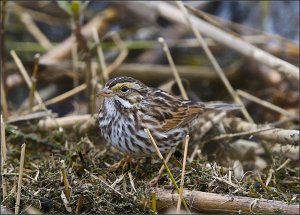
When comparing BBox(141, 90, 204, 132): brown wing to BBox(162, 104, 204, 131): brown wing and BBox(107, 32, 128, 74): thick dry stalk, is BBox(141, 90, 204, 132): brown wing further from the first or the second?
BBox(107, 32, 128, 74): thick dry stalk

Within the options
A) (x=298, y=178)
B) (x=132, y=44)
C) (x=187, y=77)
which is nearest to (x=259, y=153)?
(x=298, y=178)

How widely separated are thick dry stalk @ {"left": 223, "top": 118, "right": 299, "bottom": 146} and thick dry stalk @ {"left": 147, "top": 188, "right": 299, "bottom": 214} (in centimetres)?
110

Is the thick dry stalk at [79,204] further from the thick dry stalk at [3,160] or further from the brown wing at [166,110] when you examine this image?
the brown wing at [166,110]

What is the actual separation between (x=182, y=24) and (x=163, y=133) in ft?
5.77

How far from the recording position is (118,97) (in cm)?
450

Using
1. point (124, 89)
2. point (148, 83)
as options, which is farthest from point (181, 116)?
point (148, 83)

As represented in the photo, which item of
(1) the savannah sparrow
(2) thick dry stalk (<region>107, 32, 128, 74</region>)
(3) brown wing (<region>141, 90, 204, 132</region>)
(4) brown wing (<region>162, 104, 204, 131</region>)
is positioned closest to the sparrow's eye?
(1) the savannah sparrow

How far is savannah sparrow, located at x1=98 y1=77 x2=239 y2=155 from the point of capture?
4.38 metres

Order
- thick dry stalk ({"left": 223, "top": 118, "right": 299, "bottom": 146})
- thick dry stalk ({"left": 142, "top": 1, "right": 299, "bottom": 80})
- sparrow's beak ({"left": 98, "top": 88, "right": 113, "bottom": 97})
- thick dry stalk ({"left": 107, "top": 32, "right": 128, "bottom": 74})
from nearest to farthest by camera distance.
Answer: sparrow's beak ({"left": 98, "top": 88, "right": 113, "bottom": 97}) → thick dry stalk ({"left": 223, "top": 118, "right": 299, "bottom": 146}) → thick dry stalk ({"left": 142, "top": 1, "right": 299, "bottom": 80}) → thick dry stalk ({"left": 107, "top": 32, "right": 128, "bottom": 74})

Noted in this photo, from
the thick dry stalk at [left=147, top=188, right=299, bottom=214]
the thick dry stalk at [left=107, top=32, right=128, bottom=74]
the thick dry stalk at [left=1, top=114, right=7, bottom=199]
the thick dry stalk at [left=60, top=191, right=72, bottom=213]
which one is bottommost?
the thick dry stalk at [left=147, top=188, right=299, bottom=214]

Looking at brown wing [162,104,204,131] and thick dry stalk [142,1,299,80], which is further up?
thick dry stalk [142,1,299,80]

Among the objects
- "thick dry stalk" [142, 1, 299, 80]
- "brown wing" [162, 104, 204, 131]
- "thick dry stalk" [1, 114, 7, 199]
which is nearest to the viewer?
"thick dry stalk" [1, 114, 7, 199]

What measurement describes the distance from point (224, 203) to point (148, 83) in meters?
3.10

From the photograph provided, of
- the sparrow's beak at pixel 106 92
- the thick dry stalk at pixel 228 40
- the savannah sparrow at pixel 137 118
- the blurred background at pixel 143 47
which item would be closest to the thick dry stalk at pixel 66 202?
the savannah sparrow at pixel 137 118
